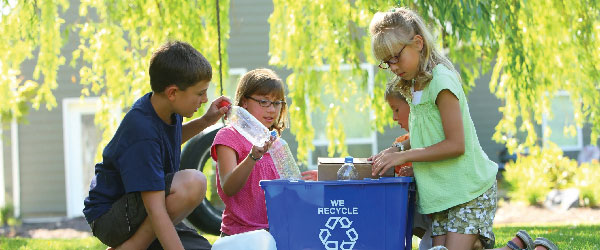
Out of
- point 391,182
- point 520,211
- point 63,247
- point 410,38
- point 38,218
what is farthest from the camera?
point 38,218

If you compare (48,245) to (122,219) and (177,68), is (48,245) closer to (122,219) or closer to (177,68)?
(122,219)

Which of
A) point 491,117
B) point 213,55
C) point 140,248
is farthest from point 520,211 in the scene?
point 140,248

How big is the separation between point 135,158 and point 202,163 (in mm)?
2143

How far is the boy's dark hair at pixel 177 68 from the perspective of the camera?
3.40 metres

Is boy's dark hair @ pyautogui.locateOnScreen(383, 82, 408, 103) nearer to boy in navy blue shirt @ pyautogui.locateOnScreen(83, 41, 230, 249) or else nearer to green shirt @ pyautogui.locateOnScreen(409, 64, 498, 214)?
green shirt @ pyautogui.locateOnScreen(409, 64, 498, 214)

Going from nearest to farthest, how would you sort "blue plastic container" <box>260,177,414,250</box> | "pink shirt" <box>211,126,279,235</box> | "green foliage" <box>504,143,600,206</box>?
"blue plastic container" <box>260,177,414,250</box> → "pink shirt" <box>211,126,279,235</box> → "green foliage" <box>504,143,600,206</box>

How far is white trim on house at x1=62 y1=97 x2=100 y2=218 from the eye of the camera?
11547 millimetres

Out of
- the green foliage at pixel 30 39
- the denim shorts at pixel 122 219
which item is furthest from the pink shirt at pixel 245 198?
the green foliage at pixel 30 39

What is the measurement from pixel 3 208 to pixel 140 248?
8385mm

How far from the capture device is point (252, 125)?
12.5ft

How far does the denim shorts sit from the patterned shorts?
1250mm

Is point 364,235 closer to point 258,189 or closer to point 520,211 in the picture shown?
point 258,189

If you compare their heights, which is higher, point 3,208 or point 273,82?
point 273,82

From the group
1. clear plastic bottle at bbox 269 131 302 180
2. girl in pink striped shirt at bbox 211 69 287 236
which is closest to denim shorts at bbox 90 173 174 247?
girl in pink striped shirt at bbox 211 69 287 236
